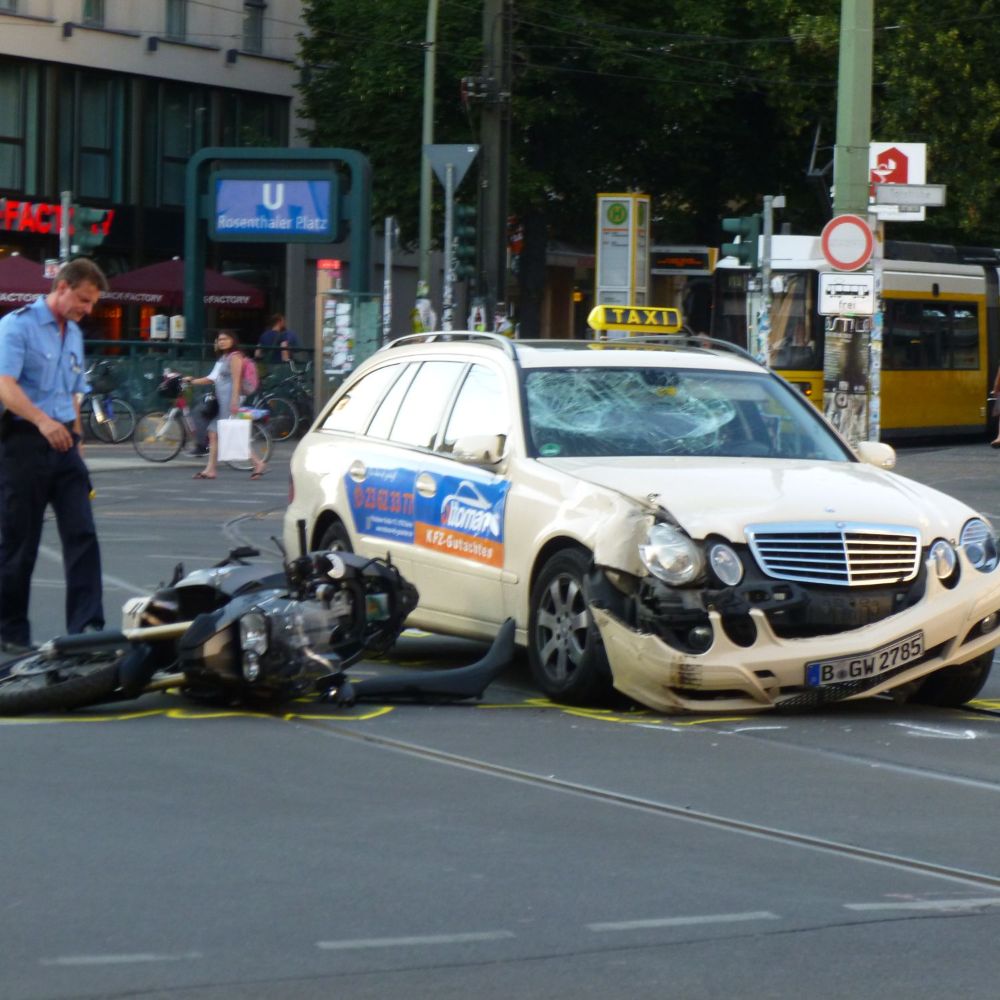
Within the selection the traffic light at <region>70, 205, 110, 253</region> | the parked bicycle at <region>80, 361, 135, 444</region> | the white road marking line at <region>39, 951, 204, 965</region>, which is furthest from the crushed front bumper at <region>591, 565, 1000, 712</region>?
the traffic light at <region>70, 205, 110, 253</region>

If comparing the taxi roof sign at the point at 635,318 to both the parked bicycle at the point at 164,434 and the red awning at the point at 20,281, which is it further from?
the red awning at the point at 20,281

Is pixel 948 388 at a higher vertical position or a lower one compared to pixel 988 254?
lower

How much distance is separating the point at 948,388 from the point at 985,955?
32.5 meters

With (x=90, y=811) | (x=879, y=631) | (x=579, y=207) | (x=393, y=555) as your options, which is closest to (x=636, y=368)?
(x=393, y=555)

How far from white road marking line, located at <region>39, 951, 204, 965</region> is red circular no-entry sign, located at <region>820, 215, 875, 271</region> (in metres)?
13.2

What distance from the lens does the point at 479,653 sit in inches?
434

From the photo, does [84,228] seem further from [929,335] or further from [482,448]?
[482,448]

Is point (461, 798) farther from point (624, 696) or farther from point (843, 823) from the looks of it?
point (624, 696)

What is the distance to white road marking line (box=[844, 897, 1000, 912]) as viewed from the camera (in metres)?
5.47

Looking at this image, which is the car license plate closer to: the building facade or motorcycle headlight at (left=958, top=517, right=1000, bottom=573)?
motorcycle headlight at (left=958, top=517, right=1000, bottom=573)

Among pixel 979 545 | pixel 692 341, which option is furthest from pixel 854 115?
pixel 979 545

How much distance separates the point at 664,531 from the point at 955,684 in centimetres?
157

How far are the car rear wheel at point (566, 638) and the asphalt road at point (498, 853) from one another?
0.36ft

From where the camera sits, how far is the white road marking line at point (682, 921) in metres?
5.20
